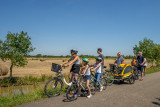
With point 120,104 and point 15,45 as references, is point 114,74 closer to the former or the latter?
point 120,104

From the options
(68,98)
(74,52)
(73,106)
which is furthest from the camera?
(74,52)

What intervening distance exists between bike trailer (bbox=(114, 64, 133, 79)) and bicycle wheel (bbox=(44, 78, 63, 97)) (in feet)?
14.0

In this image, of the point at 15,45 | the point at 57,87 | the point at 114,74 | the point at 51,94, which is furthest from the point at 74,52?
the point at 15,45

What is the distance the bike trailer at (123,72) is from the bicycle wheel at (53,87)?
426 cm

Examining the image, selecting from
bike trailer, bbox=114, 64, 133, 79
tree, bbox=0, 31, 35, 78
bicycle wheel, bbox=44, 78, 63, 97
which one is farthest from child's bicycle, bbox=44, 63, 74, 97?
tree, bbox=0, 31, 35, 78

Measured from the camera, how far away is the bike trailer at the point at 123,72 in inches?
347

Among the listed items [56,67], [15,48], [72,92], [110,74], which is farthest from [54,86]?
[15,48]

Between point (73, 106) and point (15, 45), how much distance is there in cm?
1293

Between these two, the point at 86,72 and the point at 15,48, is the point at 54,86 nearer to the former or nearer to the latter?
the point at 86,72

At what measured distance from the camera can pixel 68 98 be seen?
18.1 feet

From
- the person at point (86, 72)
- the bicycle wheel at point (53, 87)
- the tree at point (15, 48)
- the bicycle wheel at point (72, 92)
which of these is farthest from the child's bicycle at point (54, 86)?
the tree at point (15, 48)

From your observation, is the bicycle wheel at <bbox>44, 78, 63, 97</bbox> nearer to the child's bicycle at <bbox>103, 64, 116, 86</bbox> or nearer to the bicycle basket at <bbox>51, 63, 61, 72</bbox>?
the bicycle basket at <bbox>51, 63, 61, 72</bbox>

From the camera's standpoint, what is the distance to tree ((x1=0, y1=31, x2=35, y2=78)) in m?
15.1

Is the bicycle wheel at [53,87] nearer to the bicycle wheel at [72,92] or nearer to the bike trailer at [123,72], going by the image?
A: the bicycle wheel at [72,92]
